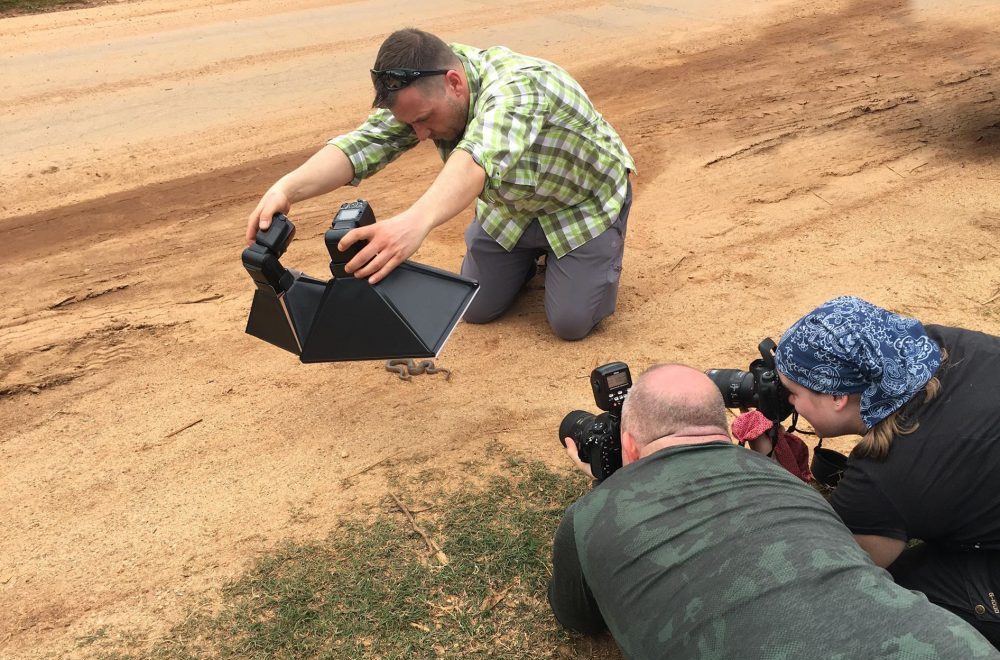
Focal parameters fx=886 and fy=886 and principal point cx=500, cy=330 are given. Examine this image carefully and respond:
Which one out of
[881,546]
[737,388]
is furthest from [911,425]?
[737,388]

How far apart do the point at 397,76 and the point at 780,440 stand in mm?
1926

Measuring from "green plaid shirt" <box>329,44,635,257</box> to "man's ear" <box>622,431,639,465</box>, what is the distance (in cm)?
127

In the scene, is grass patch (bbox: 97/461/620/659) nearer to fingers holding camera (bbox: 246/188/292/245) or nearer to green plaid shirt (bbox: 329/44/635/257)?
fingers holding camera (bbox: 246/188/292/245)

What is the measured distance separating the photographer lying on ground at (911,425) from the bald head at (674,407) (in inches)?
15.0

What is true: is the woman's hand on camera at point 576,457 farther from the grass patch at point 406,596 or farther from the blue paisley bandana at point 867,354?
the blue paisley bandana at point 867,354

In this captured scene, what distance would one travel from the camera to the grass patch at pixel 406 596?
277cm

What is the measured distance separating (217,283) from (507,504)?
251 cm

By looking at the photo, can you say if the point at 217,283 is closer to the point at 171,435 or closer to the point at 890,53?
the point at 171,435

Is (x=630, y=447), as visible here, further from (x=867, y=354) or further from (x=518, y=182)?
(x=518, y=182)

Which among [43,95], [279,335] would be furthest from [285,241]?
[43,95]

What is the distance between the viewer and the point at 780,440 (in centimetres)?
298

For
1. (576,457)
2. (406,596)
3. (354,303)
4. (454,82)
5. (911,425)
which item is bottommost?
(406,596)

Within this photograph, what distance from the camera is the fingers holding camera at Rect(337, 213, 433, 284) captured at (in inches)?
113

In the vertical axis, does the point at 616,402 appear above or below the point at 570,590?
above
